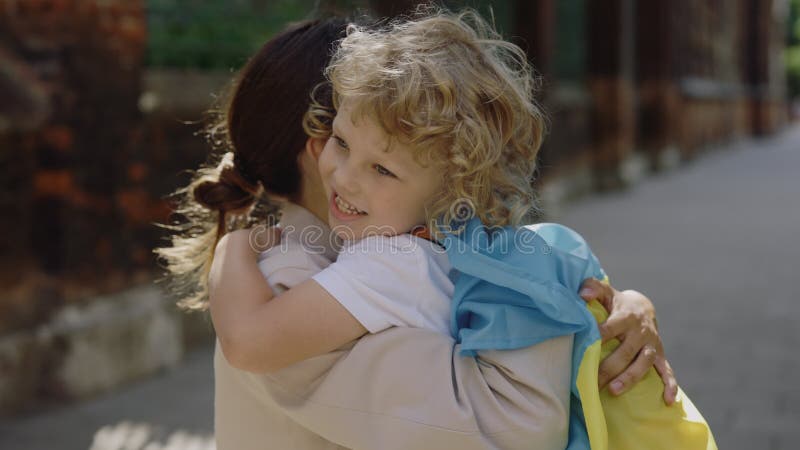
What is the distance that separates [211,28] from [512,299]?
5.00 meters

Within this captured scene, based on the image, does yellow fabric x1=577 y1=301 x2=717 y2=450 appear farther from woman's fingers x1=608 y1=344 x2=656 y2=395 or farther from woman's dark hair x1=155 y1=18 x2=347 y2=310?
woman's dark hair x1=155 y1=18 x2=347 y2=310

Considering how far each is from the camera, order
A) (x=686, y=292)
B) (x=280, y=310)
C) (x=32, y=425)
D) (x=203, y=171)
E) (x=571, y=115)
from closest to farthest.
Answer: (x=280, y=310) < (x=203, y=171) < (x=32, y=425) < (x=686, y=292) < (x=571, y=115)

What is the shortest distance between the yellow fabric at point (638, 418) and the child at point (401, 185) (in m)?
0.04

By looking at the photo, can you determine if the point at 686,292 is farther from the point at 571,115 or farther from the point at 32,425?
the point at 571,115

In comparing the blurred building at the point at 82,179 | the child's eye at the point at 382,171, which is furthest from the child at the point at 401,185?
the blurred building at the point at 82,179

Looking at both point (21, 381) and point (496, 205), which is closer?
point (496, 205)

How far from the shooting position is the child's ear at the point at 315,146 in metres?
1.76

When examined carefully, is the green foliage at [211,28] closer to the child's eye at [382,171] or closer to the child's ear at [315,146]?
the child's ear at [315,146]

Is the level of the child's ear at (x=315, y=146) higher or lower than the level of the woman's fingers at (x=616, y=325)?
higher

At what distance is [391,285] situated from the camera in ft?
4.80

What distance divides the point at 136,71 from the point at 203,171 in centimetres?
323

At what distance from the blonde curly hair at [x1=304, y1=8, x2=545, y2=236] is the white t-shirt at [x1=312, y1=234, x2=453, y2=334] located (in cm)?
7

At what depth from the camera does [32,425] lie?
428 centimetres

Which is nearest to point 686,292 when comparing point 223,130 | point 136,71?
point 136,71
